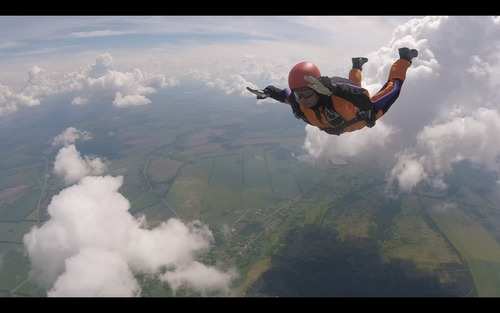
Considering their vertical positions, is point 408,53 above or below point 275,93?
above

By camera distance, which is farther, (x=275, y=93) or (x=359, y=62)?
(x=359, y=62)

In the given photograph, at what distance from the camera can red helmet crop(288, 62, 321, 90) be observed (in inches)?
155

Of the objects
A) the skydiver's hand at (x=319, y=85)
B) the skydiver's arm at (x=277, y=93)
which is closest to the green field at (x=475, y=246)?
the skydiver's arm at (x=277, y=93)

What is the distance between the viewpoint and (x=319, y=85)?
147 inches

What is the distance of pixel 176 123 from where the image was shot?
619ft

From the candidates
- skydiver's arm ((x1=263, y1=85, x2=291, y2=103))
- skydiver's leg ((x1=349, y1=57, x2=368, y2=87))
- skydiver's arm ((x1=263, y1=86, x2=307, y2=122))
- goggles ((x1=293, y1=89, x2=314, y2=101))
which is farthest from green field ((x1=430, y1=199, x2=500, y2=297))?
goggles ((x1=293, y1=89, x2=314, y2=101))

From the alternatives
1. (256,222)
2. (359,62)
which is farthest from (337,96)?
(256,222)

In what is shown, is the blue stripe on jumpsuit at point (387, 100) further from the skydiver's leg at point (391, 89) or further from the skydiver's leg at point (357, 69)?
the skydiver's leg at point (357, 69)

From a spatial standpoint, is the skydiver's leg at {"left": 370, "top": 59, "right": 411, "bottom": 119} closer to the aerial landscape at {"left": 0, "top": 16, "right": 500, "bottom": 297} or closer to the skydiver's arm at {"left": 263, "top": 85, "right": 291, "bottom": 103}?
the skydiver's arm at {"left": 263, "top": 85, "right": 291, "bottom": 103}

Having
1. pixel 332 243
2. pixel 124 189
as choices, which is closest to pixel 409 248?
pixel 332 243

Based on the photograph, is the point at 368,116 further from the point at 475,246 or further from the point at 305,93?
the point at 475,246

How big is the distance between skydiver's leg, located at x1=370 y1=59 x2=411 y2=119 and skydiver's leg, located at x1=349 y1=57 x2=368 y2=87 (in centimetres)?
37

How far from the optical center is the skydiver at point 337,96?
395 centimetres

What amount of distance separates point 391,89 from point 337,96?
120 centimetres
